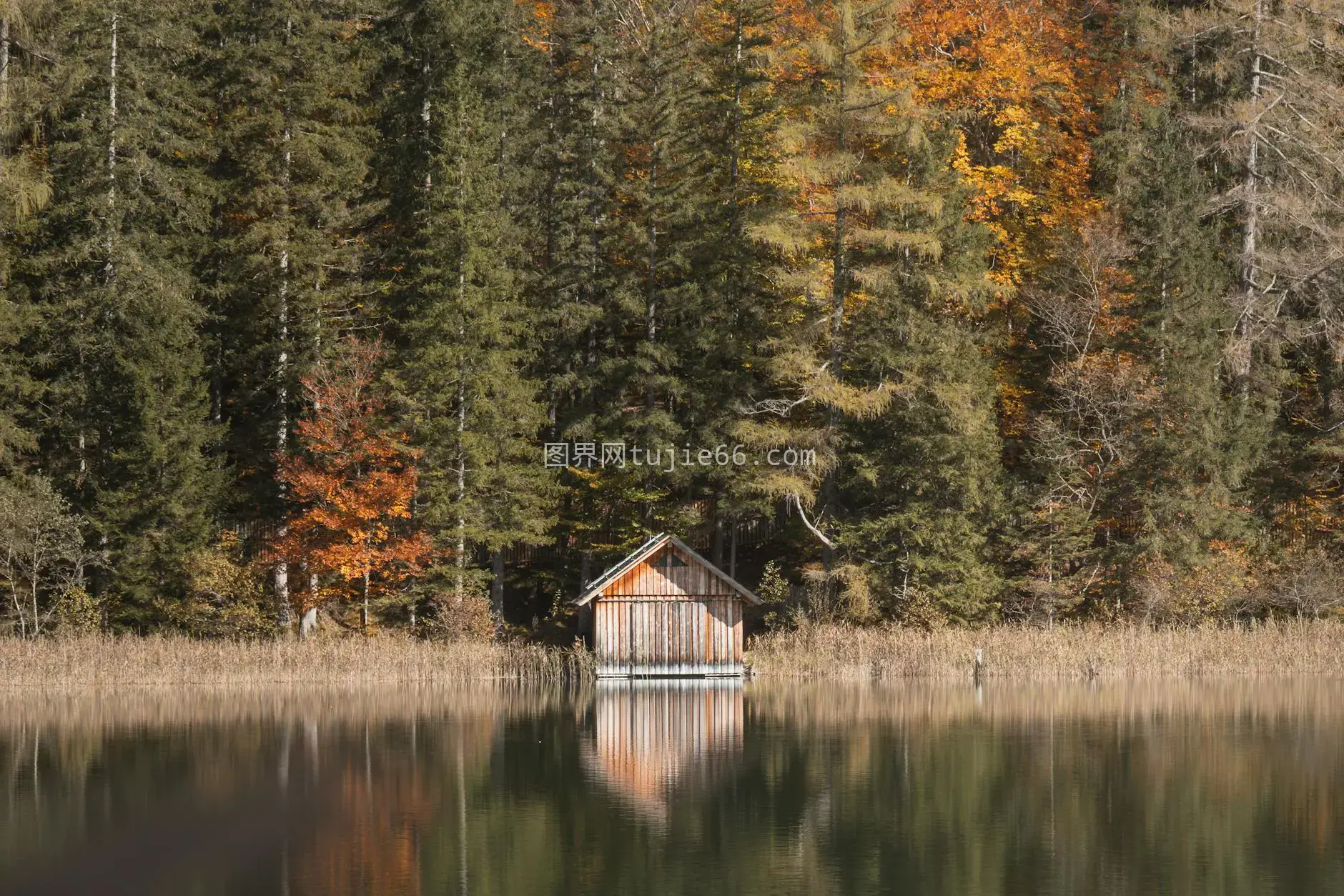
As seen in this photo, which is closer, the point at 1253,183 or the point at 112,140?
the point at 112,140

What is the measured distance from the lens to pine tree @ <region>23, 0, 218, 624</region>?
4497cm

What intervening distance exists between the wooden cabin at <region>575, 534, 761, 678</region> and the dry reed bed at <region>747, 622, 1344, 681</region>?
1968mm

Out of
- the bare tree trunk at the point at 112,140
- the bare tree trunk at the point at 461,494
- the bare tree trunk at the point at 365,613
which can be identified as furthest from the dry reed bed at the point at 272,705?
the bare tree trunk at the point at 112,140

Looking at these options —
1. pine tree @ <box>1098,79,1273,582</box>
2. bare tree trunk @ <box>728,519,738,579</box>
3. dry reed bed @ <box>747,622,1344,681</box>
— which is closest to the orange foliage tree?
bare tree trunk @ <box>728,519,738,579</box>

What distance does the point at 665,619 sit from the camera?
44.3 m

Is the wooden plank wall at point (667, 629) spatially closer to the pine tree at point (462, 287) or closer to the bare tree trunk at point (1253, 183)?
the pine tree at point (462, 287)

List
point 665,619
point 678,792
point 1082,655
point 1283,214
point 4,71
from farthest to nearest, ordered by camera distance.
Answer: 1. point 1283,214
2. point 4,71
3. point 665,619
4. point 1082,655
5. point 678,792

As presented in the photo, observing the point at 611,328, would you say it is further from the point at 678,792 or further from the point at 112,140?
the point at 678,792

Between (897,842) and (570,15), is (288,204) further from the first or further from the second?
(897,842)

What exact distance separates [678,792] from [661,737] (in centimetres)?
584

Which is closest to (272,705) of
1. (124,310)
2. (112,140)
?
(124,310)

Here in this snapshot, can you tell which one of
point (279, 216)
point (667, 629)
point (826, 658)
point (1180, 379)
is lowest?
point (826, 658)

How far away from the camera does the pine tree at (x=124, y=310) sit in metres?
45.0

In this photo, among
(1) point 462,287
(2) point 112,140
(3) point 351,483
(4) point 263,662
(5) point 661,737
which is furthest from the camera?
(1) point 462,287
